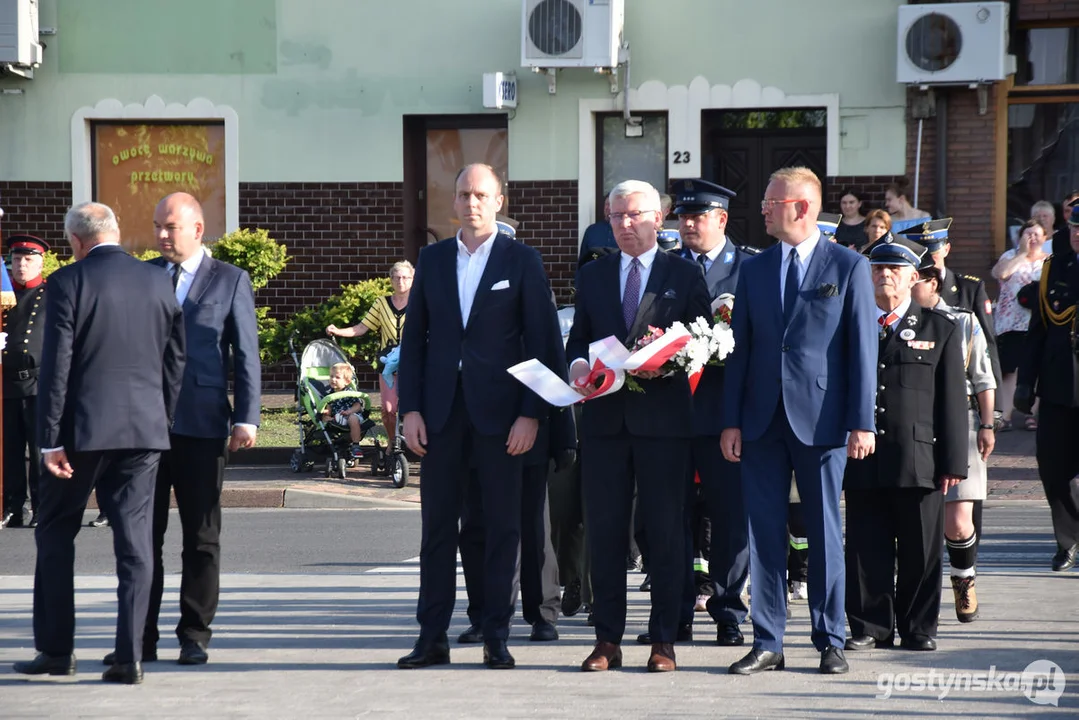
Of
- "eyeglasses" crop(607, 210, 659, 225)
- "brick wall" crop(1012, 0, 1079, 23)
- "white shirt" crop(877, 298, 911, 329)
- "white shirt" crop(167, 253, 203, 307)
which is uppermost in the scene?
"brick wall" crop(1012, 0, 1079, 23)

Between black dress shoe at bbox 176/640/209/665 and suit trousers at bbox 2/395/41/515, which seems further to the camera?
suit trousers at bbox 2/395/41/515

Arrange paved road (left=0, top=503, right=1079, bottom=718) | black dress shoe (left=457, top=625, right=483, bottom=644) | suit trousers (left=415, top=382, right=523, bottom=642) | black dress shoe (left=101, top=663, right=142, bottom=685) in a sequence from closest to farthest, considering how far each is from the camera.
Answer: paved road (left=0, top=503, right=1079, bottom=718)
black dress shoe (left=101, top=663, right=142, bottom=685)
suit trousers (left=415, top=382, right=523, bottom=642)
black dress shoe (left=457, top=625, right=483, bottom=644)

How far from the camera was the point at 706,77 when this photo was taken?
1970 cm

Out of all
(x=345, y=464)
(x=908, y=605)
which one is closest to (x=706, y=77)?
(x=345, y=464)

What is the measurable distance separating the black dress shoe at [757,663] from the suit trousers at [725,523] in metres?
0.72

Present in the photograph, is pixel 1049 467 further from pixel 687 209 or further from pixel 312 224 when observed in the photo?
pixel 312 224

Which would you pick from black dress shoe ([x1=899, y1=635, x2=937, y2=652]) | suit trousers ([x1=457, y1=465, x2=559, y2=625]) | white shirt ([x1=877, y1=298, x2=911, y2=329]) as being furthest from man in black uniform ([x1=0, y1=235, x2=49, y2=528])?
black dress shoe ([x1=899, y1=635, x2=937, y2=652])

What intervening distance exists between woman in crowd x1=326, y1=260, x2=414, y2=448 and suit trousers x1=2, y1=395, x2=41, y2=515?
348cm

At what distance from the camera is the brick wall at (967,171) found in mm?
18891

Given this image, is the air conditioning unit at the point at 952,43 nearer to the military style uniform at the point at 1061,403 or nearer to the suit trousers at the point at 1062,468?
the military style uniform at the point at 1061,403

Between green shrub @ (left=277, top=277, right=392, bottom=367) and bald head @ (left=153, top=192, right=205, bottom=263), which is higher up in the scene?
bald head @ (left=153, top=192, right=205, bottom=263)

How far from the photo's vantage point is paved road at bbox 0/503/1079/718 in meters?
6.66

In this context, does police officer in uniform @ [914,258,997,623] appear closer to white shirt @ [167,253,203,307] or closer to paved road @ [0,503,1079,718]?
paved road @ [0,503,1079,718]

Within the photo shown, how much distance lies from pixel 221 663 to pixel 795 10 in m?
13.7
